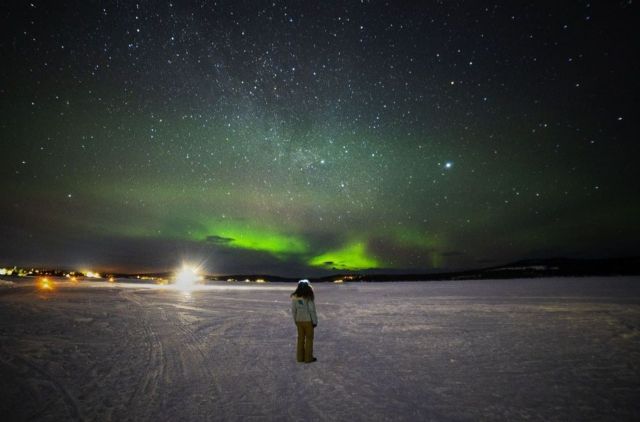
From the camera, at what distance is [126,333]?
10828 millimetres

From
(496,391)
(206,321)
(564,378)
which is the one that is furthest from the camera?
(206,321)

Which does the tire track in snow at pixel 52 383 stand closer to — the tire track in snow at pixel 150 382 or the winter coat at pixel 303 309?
the tire track in snow at pixel 150 382

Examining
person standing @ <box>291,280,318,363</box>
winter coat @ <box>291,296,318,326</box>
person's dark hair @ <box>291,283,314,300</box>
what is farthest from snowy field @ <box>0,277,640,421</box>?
person's dark hair @ <box>291,283,314,300</box>

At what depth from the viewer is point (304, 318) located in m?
7.32

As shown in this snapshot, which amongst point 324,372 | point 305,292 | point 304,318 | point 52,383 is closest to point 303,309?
point 304,318

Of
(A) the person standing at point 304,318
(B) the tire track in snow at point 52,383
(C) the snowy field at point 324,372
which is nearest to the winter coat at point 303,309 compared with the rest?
(A) the person standing at point 304,318

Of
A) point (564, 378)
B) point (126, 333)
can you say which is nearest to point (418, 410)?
point (564, 378)

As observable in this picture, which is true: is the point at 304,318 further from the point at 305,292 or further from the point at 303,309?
the point at 305,292

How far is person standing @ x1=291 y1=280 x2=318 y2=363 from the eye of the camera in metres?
7.30

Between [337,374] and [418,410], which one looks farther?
[337,374]

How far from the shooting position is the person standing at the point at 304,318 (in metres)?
7.30

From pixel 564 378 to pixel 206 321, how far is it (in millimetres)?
11305

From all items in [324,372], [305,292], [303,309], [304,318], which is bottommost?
[324,372]

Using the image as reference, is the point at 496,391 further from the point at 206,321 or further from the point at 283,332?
the point at 206,321
